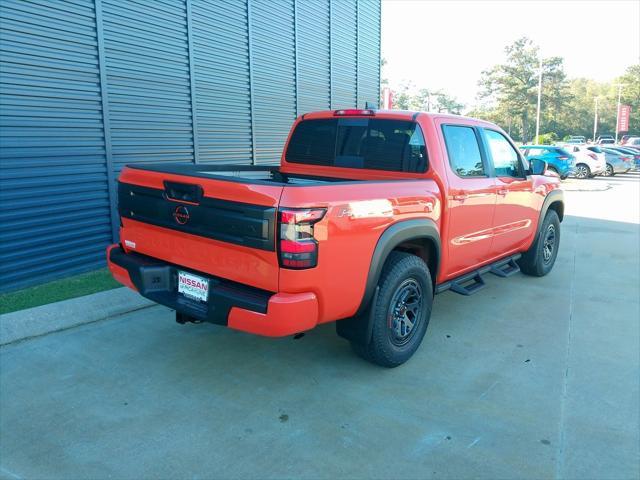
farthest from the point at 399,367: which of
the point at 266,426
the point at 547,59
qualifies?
the point at 547,59

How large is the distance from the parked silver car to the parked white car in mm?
1910

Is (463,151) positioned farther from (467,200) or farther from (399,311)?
(399,311)

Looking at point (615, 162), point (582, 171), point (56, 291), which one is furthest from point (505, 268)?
point (615, 162)

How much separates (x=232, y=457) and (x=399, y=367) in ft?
5.37

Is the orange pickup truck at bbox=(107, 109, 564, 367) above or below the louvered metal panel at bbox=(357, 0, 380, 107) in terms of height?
below

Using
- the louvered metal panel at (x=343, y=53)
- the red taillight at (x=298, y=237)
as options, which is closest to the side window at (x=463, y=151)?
the red taillight at (x=298, y=237)

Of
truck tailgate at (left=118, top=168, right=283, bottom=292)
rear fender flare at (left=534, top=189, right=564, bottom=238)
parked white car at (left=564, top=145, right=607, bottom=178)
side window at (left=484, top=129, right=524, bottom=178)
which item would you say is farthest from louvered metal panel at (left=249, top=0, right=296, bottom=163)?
parked white car at (left=564, top=145, right=607, bottom=178)

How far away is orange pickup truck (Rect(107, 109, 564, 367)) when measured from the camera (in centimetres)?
307

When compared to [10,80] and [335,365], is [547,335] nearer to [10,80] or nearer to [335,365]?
[335,365]

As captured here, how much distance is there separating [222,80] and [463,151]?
471 cm

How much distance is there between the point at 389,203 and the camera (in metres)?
3.62

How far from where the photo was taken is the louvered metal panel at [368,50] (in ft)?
39.3

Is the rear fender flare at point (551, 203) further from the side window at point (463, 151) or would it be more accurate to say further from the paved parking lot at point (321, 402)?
the side window at point (463, 151)

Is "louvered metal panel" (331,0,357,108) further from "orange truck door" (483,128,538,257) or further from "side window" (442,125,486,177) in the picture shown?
"side window" (442,125,486,177)
